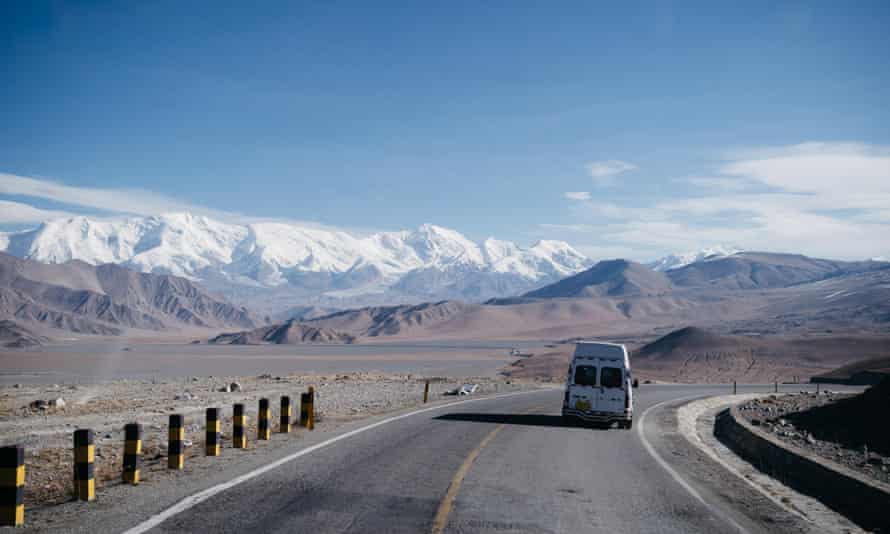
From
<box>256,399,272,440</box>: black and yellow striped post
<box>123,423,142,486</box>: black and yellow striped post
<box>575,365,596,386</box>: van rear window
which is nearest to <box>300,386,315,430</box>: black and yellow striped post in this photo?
<box>256,399,272,440</box>: black and yellow striped post

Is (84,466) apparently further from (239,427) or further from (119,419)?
(119,419)

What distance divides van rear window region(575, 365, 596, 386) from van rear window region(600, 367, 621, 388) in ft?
0.82

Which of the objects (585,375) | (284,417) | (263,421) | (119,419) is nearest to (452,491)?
(263,421)

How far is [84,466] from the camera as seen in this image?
34.2 ft

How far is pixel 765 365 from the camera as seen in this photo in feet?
291

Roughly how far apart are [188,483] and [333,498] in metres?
2.40

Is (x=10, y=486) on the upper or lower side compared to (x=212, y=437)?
upper

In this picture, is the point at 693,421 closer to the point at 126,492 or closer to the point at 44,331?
the point at 126,492

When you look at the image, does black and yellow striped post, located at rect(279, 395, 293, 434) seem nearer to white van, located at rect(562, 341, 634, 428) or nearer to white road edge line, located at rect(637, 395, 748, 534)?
white van, located at rect(562, 341, 634, 428)

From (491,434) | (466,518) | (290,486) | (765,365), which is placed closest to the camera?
(466,518)

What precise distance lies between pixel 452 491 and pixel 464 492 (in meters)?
0.17

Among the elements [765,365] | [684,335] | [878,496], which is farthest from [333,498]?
[684,335]

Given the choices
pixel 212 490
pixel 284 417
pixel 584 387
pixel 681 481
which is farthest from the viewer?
pixel 584 387

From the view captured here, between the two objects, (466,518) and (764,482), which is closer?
(466,518)
